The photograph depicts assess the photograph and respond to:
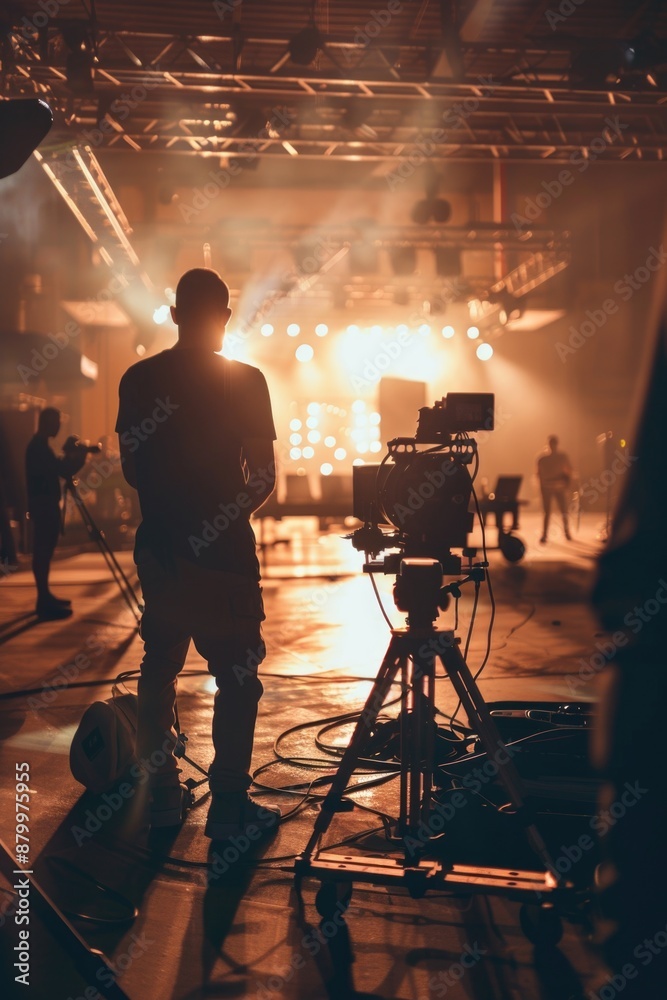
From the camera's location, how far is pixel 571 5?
10.3m

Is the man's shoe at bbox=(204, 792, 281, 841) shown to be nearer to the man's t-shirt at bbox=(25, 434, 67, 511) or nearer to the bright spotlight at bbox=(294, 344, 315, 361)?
the man's t-shirt at bbox=(25, 434, 67, 511)

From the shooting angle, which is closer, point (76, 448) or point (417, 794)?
point (417, 794)

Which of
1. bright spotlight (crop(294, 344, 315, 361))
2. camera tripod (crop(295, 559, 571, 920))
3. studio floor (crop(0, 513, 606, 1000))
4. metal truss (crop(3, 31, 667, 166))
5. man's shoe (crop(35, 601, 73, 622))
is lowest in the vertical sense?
man's shoe (crop(35, 601, 73, 622))

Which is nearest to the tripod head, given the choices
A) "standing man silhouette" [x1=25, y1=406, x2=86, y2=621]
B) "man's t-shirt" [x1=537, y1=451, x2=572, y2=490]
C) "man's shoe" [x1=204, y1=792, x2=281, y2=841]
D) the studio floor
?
the studio floor

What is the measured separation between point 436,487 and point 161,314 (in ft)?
56.8

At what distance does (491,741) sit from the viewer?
2.40 metres

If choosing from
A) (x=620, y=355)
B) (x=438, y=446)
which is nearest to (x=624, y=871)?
(x=438, y=446)

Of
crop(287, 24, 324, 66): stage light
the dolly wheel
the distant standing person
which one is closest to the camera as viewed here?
the dolly wheel

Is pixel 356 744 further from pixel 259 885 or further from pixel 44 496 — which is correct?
pixel 44 496

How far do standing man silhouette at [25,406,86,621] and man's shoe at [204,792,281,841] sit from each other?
509cm

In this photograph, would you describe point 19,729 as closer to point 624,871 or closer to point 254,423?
point 254,423

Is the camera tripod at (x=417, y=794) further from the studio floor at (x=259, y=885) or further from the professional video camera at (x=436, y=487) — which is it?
the professional video camera at (x=436, y=487)

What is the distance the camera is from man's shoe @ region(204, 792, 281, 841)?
2.99 metres

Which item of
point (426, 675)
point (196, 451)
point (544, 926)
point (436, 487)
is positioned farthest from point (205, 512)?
point (544, 926)
